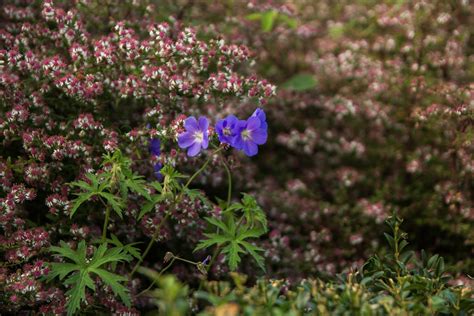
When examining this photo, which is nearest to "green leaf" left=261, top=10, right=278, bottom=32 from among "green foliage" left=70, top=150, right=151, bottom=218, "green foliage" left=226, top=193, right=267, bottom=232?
"green foliage" left=226, top=193, right=267, bottom=232

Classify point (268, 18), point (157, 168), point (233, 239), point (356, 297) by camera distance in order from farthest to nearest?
point (268, 18) < point (157, 168) < point (233, 239) < point (356, 297)

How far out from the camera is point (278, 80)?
17.2 feet

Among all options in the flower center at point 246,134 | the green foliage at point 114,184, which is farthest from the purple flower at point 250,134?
the green foliage at point 114,184

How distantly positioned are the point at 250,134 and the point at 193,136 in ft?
0.94

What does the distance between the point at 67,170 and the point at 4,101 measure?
504 mm

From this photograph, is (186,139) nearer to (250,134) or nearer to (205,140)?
(205,140)

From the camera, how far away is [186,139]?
2.93 meters

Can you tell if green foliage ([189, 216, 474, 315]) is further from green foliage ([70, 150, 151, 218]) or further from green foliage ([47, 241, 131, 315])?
green foliage ([70, 150, 151, 218])

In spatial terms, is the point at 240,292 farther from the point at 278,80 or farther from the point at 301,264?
Answer: the point at 278,80

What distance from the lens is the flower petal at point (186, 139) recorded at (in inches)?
115

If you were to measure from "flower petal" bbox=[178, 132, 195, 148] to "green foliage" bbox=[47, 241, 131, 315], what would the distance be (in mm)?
596

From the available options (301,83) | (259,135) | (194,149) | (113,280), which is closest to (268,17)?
(301,83)

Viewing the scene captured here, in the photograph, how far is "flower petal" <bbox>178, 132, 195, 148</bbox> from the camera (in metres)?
2.91

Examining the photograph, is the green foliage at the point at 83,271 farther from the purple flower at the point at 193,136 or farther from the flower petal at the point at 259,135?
the flower petal at the point at 259,135
